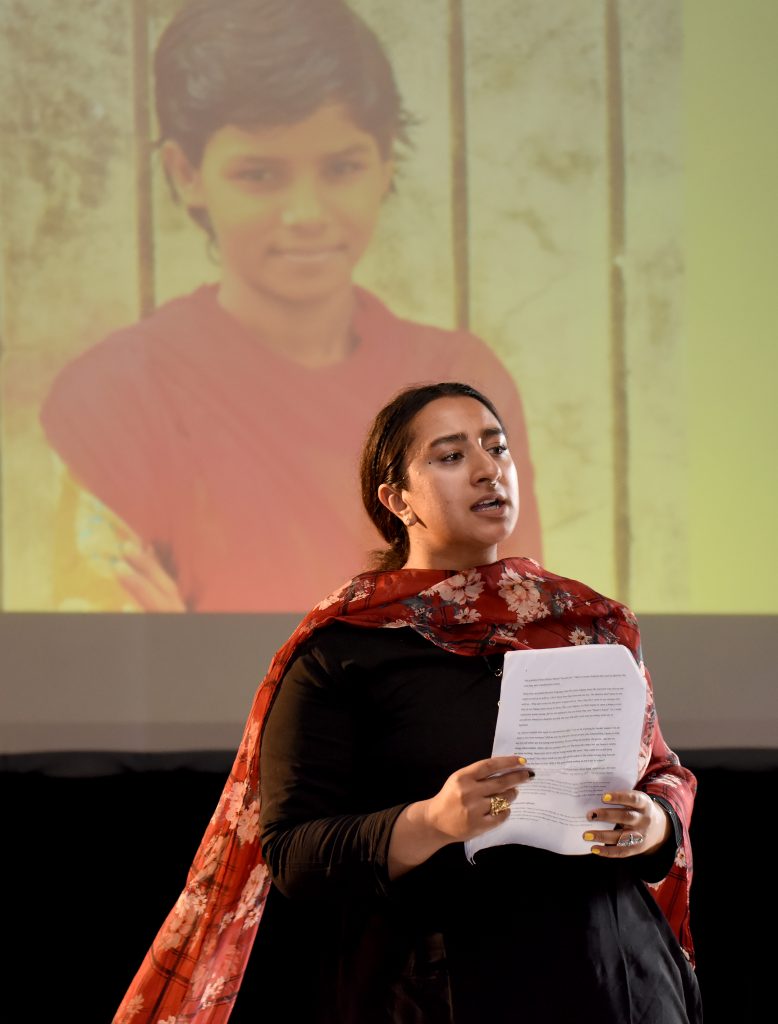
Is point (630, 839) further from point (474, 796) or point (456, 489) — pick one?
point (456, 489)

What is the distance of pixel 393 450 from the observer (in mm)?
1372

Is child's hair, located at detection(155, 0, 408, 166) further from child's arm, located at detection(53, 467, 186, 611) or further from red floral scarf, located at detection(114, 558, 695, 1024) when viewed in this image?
red floral scarf, located at detection(114, 558, 695, 1024)

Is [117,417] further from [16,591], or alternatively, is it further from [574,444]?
[574,444]

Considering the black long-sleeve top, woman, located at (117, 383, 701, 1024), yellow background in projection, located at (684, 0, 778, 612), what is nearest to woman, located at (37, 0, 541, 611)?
yellow background in projection, located at (684, 0, 778, 612)

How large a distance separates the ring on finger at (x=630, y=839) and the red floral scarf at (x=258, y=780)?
0.14m

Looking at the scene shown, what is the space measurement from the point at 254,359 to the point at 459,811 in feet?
7.27

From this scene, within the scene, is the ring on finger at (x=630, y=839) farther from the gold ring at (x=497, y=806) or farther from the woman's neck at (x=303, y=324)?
the woman's neck at (x=303, y=324)

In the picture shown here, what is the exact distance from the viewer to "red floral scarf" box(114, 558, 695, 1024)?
1262mm

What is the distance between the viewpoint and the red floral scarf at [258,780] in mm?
1262

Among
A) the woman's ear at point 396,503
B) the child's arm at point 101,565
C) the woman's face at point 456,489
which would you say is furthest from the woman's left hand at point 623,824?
the child's arm at point 101,565

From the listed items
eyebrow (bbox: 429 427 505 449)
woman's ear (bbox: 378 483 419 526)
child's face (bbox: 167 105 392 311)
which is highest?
child's face (bbox: 167 105 392 311)

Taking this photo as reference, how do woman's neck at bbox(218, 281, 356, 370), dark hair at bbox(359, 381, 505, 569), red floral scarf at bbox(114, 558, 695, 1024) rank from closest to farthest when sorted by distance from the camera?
red floral scarf at bbox(114, 558, 695, 1024) < dark hair at bbox(359, 381, 505, 569) < woman's neck at bbox(218, 281, 356, 370)

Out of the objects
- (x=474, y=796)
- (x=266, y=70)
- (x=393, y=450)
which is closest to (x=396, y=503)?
(x=393, y=450)

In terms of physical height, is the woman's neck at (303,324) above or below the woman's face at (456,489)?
above
